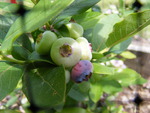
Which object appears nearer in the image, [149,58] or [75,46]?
[75,46]

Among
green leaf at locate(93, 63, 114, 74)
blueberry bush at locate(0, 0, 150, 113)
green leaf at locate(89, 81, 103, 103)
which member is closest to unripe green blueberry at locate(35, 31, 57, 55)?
blueberry bush at locate(0, 0, 150, 113)

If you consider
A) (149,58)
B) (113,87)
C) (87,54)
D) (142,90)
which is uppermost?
(87,54)

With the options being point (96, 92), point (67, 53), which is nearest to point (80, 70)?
point (67, 53)

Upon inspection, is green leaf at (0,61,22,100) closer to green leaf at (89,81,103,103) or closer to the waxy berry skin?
the waxy berry skin

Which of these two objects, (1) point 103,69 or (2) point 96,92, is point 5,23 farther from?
(2) point 96,92

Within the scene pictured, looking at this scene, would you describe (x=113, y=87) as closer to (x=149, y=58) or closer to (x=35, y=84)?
(x=35, y=84)

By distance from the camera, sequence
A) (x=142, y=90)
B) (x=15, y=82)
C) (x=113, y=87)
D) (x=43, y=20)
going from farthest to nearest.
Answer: (x=142, y=90)
(x=113, y=87)
(x=15, y=82)
(x=43, y=20)

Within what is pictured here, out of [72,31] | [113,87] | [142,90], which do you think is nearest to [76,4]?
[72,31]
